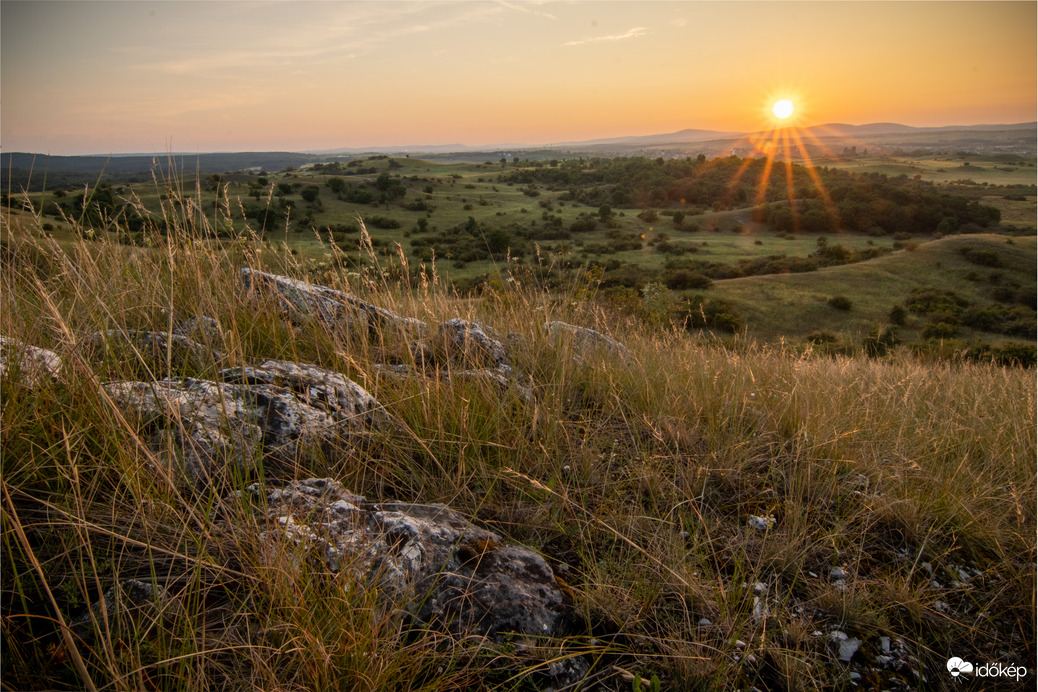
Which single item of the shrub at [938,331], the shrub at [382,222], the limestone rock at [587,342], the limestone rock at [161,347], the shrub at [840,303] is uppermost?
the shrub at [382,222]

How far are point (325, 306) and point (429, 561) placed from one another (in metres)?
2.66

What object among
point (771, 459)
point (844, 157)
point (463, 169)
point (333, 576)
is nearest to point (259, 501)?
point (333, 576)

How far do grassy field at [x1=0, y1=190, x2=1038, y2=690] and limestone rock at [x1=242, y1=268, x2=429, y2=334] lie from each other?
0.22m

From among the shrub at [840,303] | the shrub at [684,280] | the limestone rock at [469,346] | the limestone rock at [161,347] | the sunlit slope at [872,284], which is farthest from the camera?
the shrub at [684,280]

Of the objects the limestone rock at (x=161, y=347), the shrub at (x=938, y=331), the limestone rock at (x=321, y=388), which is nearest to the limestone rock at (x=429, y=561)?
the limestone rock at (x=321, y=388)

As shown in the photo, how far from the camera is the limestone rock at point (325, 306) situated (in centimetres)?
391

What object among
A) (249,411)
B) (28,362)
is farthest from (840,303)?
(28,362)

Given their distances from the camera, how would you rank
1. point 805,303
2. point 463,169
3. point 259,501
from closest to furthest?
point 259,501 < point 805,303 < point 463,169

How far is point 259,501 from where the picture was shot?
212cm

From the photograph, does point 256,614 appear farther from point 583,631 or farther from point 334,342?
point 334,342

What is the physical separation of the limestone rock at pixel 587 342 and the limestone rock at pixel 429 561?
2.32 metres

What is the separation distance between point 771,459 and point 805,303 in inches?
1762

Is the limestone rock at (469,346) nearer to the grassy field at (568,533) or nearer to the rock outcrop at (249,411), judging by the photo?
the grassy field at (568,533)

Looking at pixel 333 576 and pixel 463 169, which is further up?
pixel 463 169
